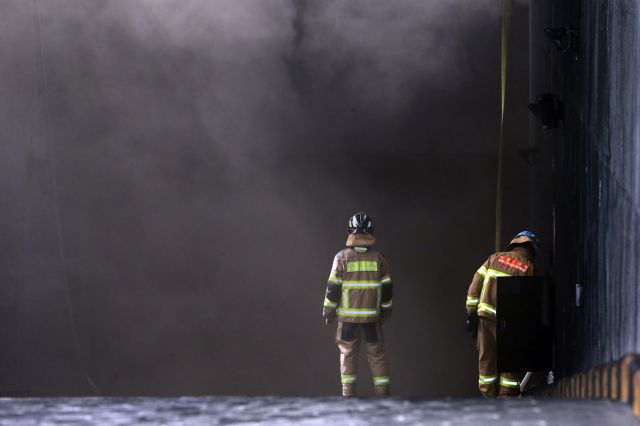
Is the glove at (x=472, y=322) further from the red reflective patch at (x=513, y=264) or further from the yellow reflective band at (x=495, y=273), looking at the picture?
the red reflective patch at (x=513, y=264)

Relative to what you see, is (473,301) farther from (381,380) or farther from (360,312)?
(381,380)

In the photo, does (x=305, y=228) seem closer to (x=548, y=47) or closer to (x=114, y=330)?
(x=114, y=330)

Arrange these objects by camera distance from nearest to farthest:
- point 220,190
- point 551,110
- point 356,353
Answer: point 551,110 → point 356,353 → point 220,190

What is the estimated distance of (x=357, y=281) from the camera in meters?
6.83

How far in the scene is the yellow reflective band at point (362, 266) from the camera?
6820mm

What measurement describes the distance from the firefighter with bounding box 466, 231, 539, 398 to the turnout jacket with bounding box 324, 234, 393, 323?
2.60 ft

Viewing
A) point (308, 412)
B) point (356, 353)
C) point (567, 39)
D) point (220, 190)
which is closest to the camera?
point (308, 412)

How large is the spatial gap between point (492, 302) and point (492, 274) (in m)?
0.22

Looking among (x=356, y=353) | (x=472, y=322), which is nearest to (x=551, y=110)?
(x=472, y=322)

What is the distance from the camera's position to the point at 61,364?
854 cm

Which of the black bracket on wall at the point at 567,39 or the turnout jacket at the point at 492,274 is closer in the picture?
the black bracket on wall at the point at 567,39

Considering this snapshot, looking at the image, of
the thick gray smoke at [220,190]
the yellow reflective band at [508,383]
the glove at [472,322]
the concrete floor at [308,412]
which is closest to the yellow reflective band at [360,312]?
the glove at [472,322]

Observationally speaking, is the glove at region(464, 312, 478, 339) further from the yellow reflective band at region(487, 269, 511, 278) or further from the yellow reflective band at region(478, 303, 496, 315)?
the yellow reflective band at region(487, 269, 511, 278)

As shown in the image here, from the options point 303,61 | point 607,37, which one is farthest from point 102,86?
point 607,37
